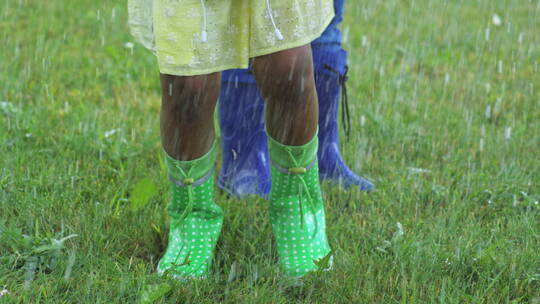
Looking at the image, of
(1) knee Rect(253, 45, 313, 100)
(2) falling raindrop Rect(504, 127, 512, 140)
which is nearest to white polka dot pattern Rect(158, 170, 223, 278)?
(1) knee Rect(253, 45, 313, 100)

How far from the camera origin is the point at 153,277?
5.77 ft

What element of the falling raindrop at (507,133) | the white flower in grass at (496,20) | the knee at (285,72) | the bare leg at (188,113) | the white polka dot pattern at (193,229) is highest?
the white flower in grass at (496,20)

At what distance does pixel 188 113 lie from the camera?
1729mm

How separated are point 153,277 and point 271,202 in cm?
40

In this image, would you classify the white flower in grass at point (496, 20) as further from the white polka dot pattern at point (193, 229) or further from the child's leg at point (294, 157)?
the white polka dot pattern at point (193, 229)

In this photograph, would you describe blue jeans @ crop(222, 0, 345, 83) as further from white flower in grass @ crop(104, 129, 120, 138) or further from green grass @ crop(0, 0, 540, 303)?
white flower in grass @ crop(104, 129, 120, 138)

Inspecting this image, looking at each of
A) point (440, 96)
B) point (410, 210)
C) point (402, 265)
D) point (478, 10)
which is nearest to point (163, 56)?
point (402, 265)

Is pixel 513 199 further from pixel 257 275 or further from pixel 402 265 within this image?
pixel 257 275

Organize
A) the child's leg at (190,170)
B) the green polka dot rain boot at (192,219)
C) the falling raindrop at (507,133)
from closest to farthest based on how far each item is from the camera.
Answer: the child's leg at (190,170)
the green polka dot rain boot at (192,219)
the falling raindrop at (507,133)

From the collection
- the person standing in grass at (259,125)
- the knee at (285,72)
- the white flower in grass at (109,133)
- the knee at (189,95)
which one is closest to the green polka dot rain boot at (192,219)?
the knee at (189,95)

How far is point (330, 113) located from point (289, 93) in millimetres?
767

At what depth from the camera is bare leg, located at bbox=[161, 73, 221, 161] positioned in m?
1.70

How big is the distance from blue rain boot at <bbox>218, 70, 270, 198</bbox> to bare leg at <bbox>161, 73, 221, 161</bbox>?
0.55 metres

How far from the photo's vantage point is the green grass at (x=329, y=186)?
5.83 ft
